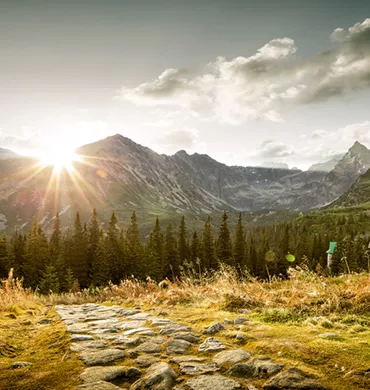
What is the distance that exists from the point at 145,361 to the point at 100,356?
676mm

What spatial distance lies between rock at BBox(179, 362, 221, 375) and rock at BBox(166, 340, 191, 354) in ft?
2.10

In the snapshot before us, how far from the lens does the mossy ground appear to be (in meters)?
3.29

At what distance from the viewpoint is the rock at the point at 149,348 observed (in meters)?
4.47

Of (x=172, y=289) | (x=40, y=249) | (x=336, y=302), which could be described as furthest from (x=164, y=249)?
(x=336, y=302)

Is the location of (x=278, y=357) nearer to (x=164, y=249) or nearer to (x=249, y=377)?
(x=249, y=377)

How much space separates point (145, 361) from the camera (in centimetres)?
395

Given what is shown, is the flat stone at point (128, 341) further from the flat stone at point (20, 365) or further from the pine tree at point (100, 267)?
the pine tree at point (100, 267)

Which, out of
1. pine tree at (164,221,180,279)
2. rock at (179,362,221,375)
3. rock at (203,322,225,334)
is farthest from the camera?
pine tree at (164,221,180,279)

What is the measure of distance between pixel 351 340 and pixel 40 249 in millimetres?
61548

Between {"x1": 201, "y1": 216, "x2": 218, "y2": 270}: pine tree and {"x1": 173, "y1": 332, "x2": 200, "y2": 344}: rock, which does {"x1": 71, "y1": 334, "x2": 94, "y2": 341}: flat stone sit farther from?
{"x1": 201, "y1": 216, "x2": 218, "y2": 270}: pine tree

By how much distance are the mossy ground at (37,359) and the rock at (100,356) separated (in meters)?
0.12

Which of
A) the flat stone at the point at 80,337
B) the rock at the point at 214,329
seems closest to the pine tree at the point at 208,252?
the rock at the point at 214,329

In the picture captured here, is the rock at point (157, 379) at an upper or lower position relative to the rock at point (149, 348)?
upper

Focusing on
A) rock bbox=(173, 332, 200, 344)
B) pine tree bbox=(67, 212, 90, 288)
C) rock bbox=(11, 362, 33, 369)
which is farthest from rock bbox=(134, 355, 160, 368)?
pine tree bbox=(67, 212, 90, 288)
